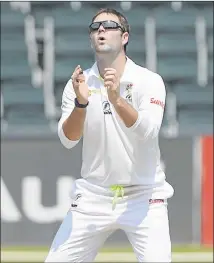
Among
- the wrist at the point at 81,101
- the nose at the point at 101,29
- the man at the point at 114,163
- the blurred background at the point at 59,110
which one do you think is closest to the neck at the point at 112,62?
the man at the point at 114,163

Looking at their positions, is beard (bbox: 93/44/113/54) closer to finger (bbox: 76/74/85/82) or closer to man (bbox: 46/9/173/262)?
man (bbox: 46/9/173/262)

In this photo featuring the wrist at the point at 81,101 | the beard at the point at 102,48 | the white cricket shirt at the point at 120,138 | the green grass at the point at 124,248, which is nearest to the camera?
the wrist at the point at 81,101

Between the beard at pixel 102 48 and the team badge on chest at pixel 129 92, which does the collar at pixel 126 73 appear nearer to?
the team badge on chest at pixel 129 92

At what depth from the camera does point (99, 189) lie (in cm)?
462

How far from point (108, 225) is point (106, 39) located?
3.07 ft

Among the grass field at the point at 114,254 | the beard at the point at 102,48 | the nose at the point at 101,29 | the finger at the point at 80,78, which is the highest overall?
the nose at the point at 101,29

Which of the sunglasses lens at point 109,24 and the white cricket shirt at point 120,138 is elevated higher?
the sunglasses lens at point 109,24

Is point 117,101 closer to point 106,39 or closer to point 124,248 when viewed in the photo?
point 106,39

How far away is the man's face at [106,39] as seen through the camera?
14.5ft

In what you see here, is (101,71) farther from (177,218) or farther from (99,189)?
(177,218)

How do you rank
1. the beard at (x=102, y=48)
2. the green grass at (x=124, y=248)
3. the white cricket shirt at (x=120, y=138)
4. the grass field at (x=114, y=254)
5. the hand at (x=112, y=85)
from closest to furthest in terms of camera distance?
the hand at (x=112, y=85) → the beard at (x=102, y=48) → the white cricket shirt at (x=120, y=138) → the grass field at (x=114, y=254) → the green grass at (x=124, y=248)

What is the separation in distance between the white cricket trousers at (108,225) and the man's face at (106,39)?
72cm

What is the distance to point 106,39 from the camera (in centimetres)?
444

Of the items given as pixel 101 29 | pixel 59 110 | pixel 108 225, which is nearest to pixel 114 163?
pixel 108 225
